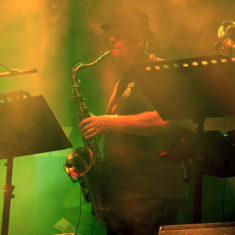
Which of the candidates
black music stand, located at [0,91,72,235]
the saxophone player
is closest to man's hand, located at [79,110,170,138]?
the saxophone player

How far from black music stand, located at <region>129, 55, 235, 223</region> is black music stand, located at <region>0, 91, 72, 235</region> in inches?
25.5

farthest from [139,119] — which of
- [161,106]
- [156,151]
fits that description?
[161,106]

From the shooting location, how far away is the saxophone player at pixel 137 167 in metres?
2.70

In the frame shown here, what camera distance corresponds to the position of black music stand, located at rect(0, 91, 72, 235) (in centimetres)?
230

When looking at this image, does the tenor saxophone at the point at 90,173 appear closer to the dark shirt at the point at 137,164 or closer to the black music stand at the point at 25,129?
the dark shirt at the point at 137,164

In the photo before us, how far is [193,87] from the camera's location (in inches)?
83.7

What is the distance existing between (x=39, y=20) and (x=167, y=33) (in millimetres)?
1500

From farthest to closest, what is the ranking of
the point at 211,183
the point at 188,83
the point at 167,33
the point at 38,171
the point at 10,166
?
1. the point at 38,171
2. the point at 167,33
3. the point at 211,183
4. the point at 10,166
5. the point at 188,83

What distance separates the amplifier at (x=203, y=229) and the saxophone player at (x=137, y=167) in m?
0.78

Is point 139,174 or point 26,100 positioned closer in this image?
point 26,100

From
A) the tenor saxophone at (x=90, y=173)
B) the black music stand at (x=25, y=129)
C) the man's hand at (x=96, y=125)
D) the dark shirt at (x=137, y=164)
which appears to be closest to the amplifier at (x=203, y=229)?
the dark shirt at (x=137, y=164)

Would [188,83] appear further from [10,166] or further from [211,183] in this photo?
[211,183]

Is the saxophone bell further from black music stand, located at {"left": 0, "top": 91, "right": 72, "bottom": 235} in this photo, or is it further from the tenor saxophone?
black music stand, located at {"left": 0, "top": 91, "right": 72, "bottom": 235}

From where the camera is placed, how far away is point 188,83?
2.11 meters
